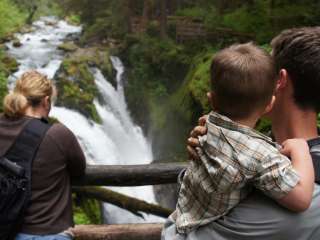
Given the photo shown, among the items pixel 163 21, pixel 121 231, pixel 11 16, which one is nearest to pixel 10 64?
pixel 163 21

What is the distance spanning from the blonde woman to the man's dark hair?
4.94 ft

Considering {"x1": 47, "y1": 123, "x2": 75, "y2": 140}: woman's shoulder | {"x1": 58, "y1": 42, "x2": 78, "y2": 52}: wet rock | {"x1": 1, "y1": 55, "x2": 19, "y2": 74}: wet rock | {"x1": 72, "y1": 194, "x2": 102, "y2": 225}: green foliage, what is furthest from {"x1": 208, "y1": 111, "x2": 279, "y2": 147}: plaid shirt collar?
{"x1": 58, "y1": 42, "x2": 78, "y2": 52}: wet rock

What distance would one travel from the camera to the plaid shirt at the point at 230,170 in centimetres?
158

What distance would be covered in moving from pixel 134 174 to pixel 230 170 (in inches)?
81.8

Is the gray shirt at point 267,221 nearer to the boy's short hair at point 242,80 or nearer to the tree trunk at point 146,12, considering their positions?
the boy's short hair at point 242,80

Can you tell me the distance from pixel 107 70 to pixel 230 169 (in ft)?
53.1

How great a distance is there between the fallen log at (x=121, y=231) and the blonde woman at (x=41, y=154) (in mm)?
826

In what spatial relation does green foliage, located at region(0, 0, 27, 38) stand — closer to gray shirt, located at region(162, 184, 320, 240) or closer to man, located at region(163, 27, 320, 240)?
man, located at region(163, 27, 320, 240)

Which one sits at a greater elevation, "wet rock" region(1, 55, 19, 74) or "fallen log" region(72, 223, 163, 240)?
"fallen log" region(72, 223, 163, 240)

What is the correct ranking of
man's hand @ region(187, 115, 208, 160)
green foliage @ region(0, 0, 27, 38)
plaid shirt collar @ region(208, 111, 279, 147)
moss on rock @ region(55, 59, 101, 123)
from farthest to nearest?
green foliage @ region(0, 0, 27, 38) < moss on rock @ region(55, 59, 101, 123) < man's hand @ region(187, 115, 208, 160) < plaid shirt collar @ region(208, 111, 279, 147)

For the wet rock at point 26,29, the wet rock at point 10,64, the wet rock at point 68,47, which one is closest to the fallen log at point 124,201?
the wet rock at point 10,64

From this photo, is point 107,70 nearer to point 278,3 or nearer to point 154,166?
point 278,3

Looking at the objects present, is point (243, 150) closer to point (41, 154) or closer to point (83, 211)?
point (41, 154)

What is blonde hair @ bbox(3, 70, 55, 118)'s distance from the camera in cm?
277
